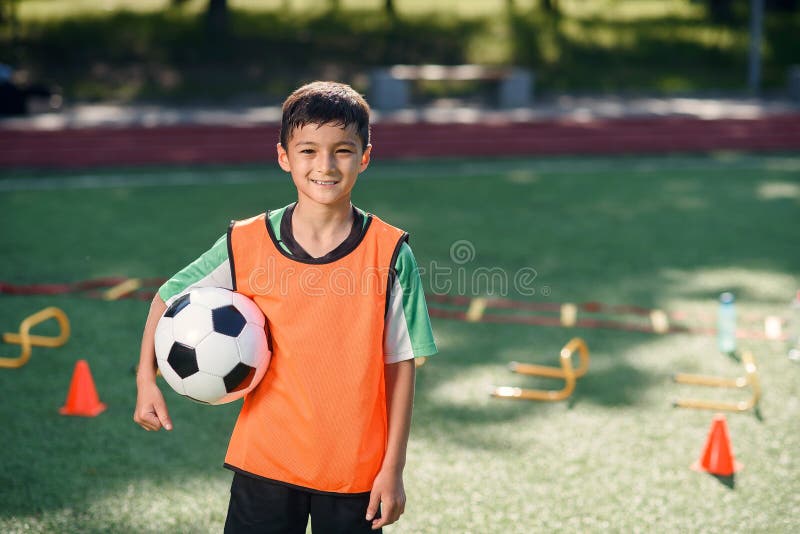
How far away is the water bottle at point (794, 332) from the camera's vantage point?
18.8 feet

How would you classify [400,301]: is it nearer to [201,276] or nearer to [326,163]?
[326,163]

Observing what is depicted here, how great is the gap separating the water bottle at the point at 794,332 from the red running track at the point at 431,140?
7.67 m

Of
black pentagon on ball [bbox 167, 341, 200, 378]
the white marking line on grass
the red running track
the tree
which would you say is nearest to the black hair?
black pentagon on ball [bbox 167, 341, 200, 378]

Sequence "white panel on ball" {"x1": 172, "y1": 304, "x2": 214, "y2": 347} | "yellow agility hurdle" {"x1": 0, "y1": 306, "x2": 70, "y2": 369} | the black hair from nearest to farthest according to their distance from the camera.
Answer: the black hair
"white panel on ball" {"x1": 172, "y1": 304, "x2": 214, "y2": 347}
"yellow agility hurdle" {"x1": 0, "y1": 306, "x2": 70, "y2": 369}

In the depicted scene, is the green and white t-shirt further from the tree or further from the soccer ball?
the tree

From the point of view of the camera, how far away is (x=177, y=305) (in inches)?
109

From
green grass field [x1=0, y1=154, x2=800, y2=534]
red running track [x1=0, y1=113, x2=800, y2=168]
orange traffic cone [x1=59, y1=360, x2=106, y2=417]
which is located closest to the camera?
green grass field [x1=0, y1=154, x2=800, y2=534]

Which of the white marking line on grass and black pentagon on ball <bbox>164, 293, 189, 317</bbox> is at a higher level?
black pentagon on ball <bbox>164, 293, 189, 317</bbox>

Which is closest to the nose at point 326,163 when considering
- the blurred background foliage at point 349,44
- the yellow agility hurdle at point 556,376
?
the yellow agility hurdle at point 556,376

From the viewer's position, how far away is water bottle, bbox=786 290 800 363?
18.8 feet

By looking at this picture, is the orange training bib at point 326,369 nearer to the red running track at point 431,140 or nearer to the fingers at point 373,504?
the fingers at point 373,504

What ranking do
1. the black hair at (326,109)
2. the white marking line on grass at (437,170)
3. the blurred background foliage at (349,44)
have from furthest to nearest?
the blurred background foliage at (349,44) → the white marking line on grass at (437,170) → the black hair at (326,109)

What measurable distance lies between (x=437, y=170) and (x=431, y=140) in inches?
57.0

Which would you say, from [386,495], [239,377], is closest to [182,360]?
[239,377]
